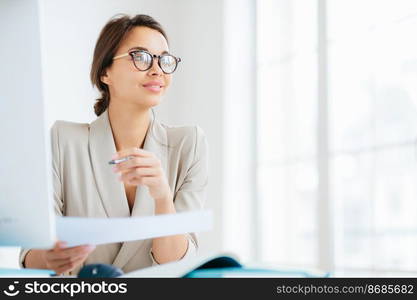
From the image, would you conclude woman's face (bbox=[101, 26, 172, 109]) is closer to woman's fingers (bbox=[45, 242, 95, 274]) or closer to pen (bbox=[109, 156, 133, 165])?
pen (bbox=[109, 156, 133, 165])

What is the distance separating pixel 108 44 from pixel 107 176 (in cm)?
39

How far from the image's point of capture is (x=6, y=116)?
934 mm

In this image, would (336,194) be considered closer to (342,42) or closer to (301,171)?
(301,171)

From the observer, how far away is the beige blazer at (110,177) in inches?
56.2

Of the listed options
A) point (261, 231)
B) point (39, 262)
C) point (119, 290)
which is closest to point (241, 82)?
point (261, 231)

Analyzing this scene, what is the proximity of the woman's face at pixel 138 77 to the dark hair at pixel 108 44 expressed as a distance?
2 centimetres

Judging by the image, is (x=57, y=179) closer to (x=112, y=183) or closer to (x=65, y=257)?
(x=112, y=183)

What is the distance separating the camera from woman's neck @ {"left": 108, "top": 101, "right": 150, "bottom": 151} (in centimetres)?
154

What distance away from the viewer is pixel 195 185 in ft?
5.32

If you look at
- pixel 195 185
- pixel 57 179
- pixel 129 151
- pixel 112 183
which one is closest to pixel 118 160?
pixel 129 151

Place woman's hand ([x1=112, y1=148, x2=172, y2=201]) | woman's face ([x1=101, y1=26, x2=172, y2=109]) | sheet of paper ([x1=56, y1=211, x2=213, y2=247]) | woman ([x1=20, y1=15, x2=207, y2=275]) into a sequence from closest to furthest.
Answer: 1. sheet of paper ([x1=56, y1=211, x2=213, y2=247])
2. woman's hand ([x1=112, y1=148, x2=172, y2=201])
3. woman ([x1=20, y1=15, x2=207, y2=275])
4. woman's face ([x1=101, y1=26, x2=172, y2=109])

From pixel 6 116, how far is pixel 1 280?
275 millimetres

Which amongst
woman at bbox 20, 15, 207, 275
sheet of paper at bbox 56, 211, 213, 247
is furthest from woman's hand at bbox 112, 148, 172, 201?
sheet of paper at bbox 56, 211, 213, 247

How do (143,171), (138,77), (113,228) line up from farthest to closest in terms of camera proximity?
(138,77), (143,171), (113,228)
